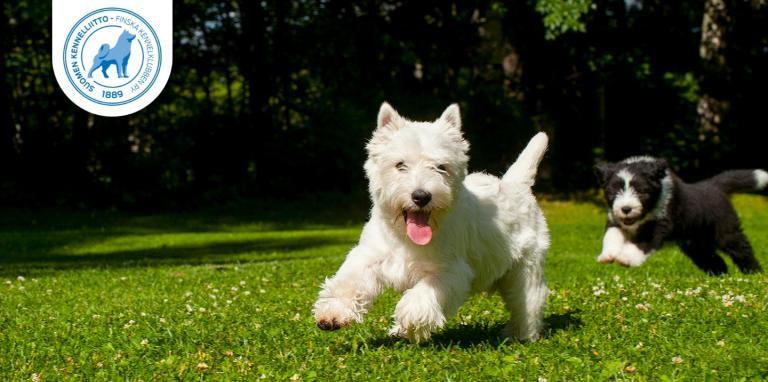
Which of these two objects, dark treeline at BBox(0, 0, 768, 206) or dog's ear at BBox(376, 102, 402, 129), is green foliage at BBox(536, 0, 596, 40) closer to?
dark treeline at BBox(0, 0, 768, 206)

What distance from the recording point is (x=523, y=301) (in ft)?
23.5

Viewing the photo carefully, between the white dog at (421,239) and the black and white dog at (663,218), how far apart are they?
4.38m

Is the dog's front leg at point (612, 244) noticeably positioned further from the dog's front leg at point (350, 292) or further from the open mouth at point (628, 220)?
the dog's front leg at point (350, 292)

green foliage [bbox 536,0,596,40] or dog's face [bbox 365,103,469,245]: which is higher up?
green foliage [bbox 536,0,596,40]

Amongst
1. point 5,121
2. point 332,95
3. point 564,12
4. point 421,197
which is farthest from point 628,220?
point 5,121

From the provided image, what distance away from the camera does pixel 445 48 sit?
28.2 m

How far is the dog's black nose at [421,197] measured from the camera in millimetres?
6152

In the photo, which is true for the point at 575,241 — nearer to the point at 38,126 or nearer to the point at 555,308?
the point at 555,308

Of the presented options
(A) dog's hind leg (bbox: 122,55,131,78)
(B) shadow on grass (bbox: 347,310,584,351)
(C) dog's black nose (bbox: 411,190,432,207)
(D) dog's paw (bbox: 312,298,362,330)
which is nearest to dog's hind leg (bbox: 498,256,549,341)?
(B) shadow on grass (bbox: 347,310,584,351)

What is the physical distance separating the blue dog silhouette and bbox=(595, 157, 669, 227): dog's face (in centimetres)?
877

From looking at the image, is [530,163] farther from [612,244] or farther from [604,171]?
[604,171]

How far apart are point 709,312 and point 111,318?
502cm

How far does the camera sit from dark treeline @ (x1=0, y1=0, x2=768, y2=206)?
25.6m

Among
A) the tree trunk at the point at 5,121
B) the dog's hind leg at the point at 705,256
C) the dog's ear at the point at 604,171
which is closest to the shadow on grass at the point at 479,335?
the dog's ear at the point at 604,171
